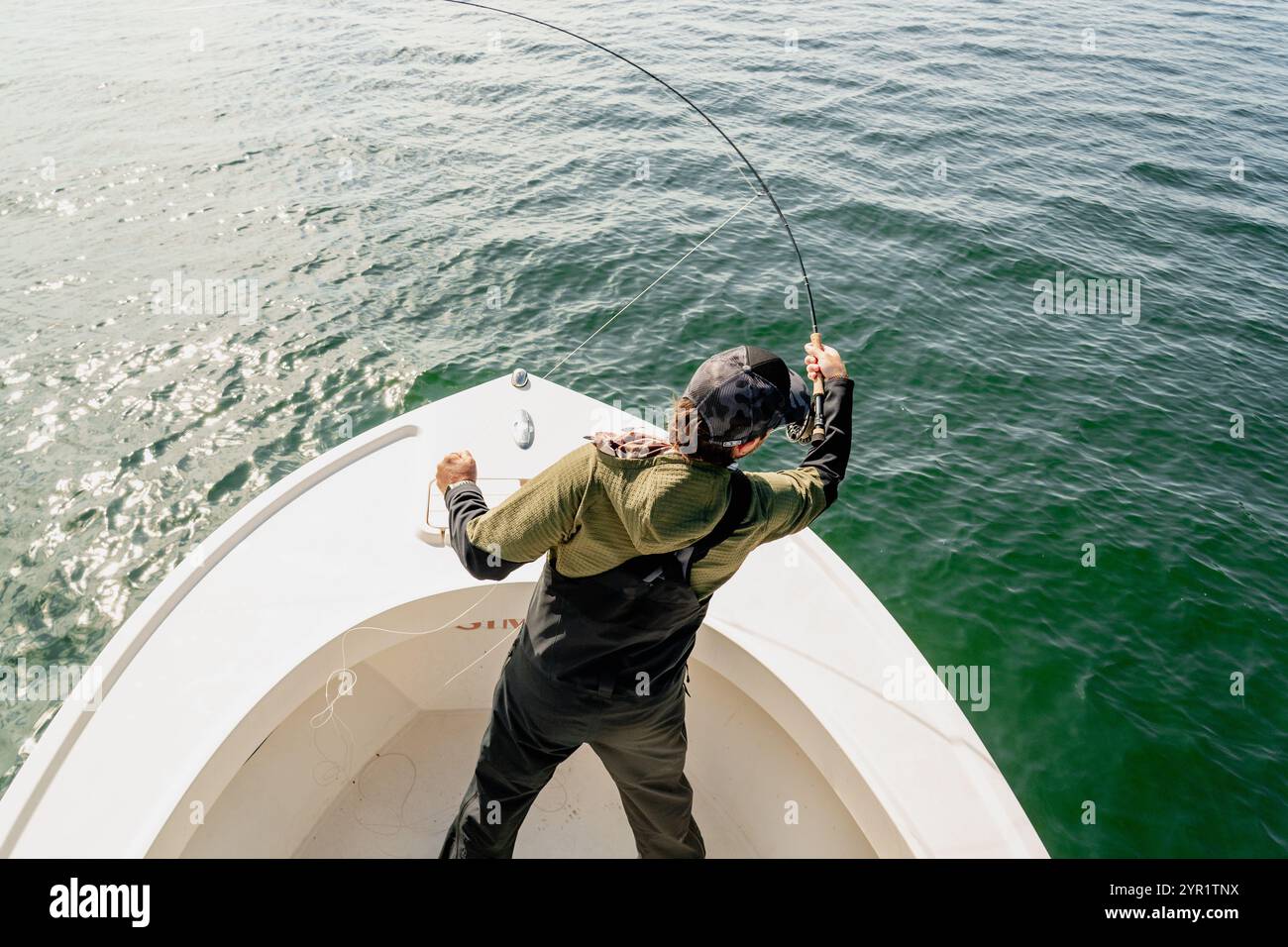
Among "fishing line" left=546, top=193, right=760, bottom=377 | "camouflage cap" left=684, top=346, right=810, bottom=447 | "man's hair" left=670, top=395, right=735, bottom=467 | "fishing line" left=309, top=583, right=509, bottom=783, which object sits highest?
"camouflage cap" left=684, top=346, right=810, bottom=447

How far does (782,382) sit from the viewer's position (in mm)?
2092

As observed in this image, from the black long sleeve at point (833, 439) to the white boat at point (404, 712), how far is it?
1340 millimetres

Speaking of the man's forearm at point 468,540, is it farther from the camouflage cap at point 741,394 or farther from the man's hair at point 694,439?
the camouflage cap at point 741,394

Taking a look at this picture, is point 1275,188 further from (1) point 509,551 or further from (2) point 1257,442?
(1) point 509,551

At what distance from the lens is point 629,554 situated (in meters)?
2.19

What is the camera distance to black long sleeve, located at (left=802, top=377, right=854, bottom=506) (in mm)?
2408

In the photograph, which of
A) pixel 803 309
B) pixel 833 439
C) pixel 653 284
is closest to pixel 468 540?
pixel 833 439

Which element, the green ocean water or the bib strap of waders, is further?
the green ocean water

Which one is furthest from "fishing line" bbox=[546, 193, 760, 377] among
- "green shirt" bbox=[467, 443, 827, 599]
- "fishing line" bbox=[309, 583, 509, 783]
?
"green shirt" bbox=[467, 443, 827, 599]

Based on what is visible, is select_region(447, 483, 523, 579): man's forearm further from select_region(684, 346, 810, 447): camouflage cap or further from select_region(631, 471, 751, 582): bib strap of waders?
select_region(684, 346, 810, 447): camouflage cap

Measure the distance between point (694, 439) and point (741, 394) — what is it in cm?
17

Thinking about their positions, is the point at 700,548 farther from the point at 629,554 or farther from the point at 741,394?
the point at 741,394

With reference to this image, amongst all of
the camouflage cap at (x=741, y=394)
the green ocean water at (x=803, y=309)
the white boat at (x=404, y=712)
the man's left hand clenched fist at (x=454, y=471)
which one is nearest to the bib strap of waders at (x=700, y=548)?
the camouflage cap at (x=741, y=394)

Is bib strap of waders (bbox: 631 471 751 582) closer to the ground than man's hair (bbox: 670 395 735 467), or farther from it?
closer to the ground
